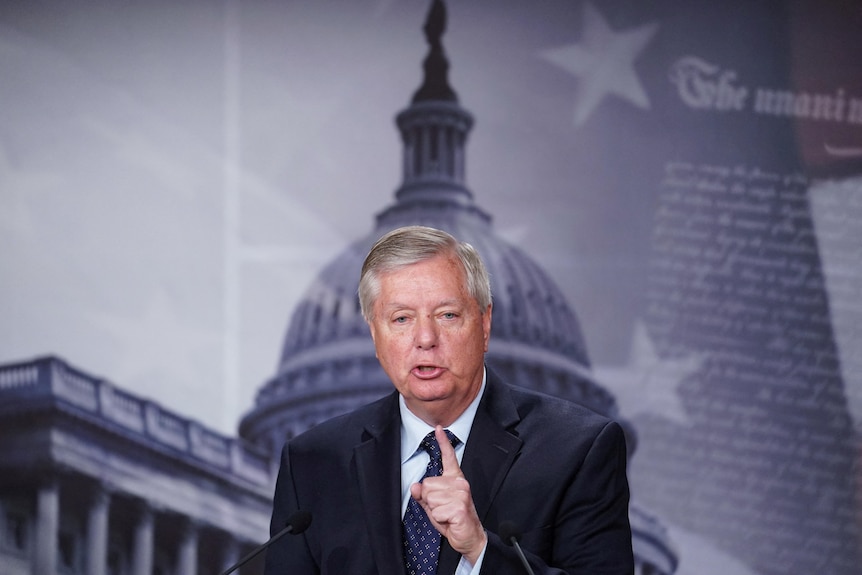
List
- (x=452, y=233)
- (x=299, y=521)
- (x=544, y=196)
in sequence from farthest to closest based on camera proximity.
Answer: (x=544, y=196), (x=452, y=233), (x=299, y=521)

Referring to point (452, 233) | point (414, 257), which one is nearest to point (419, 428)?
point (414, 257)

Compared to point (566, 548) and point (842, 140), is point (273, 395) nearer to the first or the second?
point (842, 140)

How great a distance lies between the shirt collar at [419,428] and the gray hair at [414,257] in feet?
0.73

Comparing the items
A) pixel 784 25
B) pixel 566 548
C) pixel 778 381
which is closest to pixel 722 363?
pixel 778 381

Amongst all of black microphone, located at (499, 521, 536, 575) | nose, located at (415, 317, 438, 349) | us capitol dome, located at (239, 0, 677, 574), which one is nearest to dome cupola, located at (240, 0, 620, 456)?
us capitol dome, located at (239, 0, 677, 574)

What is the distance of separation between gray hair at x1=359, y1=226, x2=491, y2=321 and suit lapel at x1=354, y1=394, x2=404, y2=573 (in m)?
0.26

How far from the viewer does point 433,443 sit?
2613 mm

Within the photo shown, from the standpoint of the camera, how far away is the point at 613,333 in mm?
9320

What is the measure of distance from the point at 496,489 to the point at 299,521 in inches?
16.7

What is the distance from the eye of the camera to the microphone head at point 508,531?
7.63ft

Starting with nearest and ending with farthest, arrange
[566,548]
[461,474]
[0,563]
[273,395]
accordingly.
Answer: [461,474], [566,548], [0,563], [273,395]

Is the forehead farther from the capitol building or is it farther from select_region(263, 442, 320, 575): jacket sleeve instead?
the capitol building

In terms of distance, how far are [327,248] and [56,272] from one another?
2027 mm

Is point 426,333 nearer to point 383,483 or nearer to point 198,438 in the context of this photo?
point 383,483
